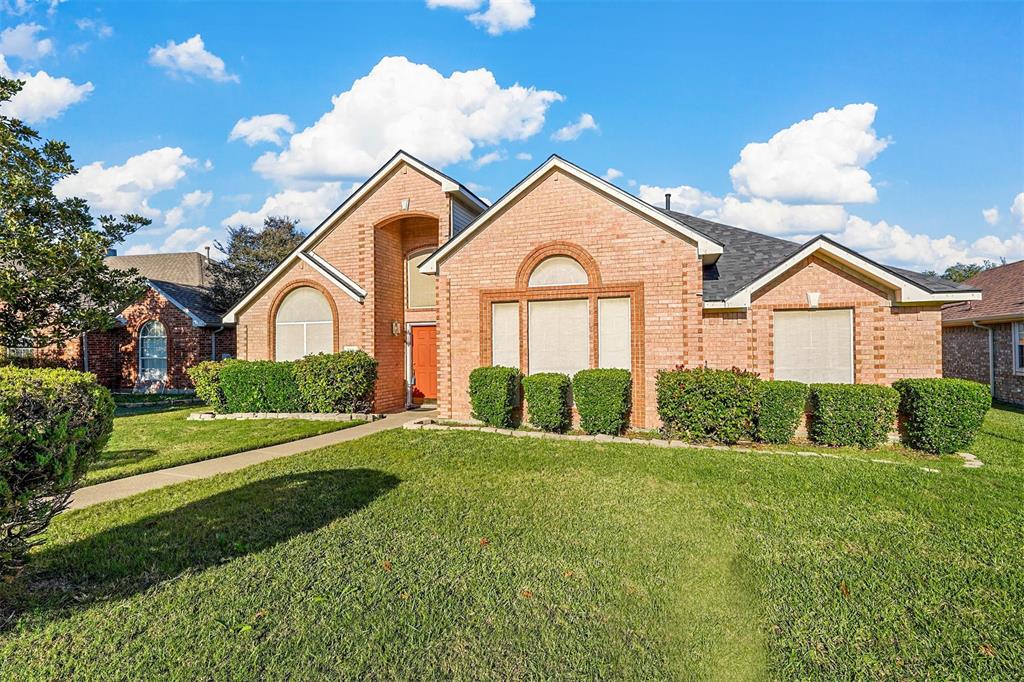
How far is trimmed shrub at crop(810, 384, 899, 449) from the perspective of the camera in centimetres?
859

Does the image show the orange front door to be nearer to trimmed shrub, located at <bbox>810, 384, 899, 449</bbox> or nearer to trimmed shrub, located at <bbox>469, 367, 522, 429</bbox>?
trimmed shrub, located at <bbox>469, 367, 522, 429</bbox>

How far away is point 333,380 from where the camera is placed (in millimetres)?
12375

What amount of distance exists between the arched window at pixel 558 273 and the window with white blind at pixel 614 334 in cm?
77

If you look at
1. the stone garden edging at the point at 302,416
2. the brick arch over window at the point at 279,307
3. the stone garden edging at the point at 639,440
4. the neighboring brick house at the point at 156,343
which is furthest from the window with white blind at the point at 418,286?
the neighboring brick house at the point at 156,343

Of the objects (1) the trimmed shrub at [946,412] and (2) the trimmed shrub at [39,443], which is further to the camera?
(1) the trimmed shrub at [946,412]

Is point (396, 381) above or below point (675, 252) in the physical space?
below

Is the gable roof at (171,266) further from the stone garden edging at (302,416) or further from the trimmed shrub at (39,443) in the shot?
the trimmed shrub at (39,443)

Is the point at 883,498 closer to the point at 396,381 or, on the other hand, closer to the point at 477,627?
the point at 477,627

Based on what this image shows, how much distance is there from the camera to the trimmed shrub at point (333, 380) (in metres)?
12.3

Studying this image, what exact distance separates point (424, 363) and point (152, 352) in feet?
41.9

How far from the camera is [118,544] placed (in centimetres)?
448

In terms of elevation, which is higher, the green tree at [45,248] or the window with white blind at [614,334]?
the green tree at [45,248]

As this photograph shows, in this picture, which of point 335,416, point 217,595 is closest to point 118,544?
point 217,595

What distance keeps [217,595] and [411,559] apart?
1461 mm
